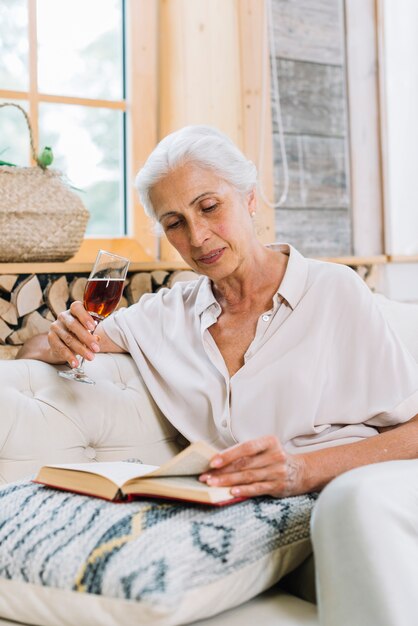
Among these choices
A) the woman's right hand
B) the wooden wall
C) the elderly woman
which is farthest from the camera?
the wooden wall

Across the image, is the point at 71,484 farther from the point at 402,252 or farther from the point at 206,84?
the point at 402,252

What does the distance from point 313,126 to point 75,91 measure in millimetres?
891

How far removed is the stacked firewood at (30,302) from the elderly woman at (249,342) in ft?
0.59

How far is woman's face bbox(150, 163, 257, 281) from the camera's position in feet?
6.13

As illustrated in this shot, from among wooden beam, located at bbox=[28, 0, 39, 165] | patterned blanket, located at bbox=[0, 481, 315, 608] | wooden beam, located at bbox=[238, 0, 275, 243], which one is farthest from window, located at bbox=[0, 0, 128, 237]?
patterned blanket, located at bbox=[0, 481, 315, 608]

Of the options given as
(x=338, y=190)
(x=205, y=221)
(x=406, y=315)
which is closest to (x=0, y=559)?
(x=205, y=221)

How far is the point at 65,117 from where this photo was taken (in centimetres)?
299

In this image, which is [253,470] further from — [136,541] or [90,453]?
[90,453]

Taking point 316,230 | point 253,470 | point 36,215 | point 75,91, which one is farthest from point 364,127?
point 253,470

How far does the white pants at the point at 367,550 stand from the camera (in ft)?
3.70

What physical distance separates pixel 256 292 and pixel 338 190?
135 cm

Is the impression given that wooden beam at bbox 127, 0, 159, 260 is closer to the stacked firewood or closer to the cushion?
the stacked firewood

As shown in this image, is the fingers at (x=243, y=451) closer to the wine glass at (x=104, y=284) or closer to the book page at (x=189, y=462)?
the book page at (x=189, y=462)

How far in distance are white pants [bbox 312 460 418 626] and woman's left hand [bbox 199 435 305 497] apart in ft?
0.55
